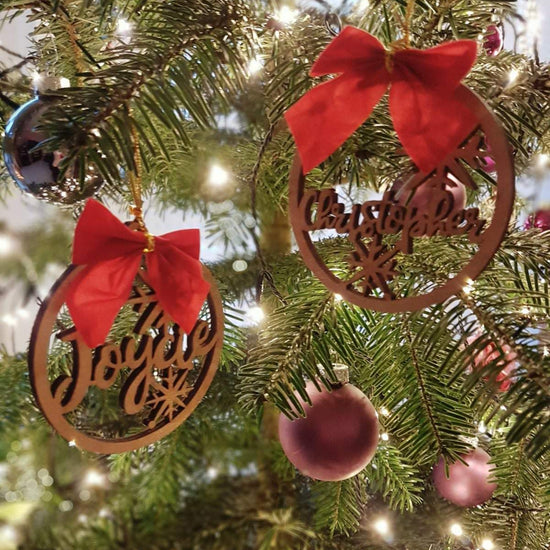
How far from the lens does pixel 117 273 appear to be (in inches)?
15.3

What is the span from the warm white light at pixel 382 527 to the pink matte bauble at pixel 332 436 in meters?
0.22

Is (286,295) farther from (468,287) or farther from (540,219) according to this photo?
(540,219)

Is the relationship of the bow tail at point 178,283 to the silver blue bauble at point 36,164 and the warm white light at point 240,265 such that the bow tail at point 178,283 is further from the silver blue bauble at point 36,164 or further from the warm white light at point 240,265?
the warm white light at point 240,265

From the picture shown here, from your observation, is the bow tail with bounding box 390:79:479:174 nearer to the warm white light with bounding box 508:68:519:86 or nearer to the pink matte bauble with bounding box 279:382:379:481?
the warm white light with bounding box 508:68:519:86

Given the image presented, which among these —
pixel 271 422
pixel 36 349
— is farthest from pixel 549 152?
pixel 36 349

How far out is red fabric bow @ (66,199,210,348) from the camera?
1.24 ft

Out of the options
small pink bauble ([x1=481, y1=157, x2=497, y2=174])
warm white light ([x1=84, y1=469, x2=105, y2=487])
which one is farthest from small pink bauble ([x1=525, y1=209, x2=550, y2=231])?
warm white light ([x1=84, y1=469, x2=105, y2=487])

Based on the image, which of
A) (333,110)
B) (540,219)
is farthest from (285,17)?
(540,219)

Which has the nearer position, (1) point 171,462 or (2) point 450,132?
(2) point 450,132

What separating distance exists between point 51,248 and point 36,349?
2.03 feet

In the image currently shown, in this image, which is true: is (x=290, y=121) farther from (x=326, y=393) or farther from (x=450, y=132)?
(x=326, y=393)

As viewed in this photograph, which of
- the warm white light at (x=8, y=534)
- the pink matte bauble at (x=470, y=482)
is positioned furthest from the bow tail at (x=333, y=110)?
the warm white light at (x=8, y=534)

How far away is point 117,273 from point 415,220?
0.20m

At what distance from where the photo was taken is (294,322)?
1.55 ft
